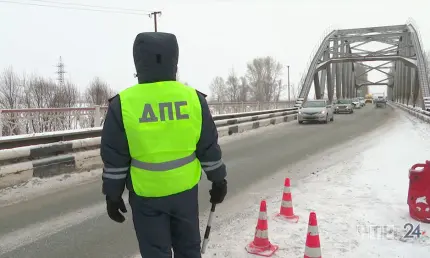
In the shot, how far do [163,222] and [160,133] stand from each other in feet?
1.96

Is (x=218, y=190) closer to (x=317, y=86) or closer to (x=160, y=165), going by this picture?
(x=160, y=165)

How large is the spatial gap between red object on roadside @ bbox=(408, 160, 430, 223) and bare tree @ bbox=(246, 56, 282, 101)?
8776cm

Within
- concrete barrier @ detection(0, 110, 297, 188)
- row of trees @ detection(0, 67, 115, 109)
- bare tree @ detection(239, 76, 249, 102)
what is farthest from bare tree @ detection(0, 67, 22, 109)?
bare tree @ detection(239, 76, 249, 102)

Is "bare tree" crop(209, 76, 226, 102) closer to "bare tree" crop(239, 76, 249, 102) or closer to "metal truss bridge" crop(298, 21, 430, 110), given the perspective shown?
"bare tree" crop(239, 76, 249, 102)

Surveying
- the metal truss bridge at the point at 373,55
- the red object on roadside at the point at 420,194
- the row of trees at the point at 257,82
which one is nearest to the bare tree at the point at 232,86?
the row of trees at the point at 257,82

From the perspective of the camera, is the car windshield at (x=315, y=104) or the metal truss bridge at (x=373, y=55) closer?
the car windshield at (x=315, y=104)

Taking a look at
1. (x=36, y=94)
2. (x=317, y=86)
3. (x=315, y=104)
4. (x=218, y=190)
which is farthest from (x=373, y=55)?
(x=218, y=190)

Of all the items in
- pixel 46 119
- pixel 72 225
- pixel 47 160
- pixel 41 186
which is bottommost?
pixel 72 225

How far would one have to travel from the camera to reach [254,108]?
1270 inches

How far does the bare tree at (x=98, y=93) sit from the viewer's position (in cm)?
2731

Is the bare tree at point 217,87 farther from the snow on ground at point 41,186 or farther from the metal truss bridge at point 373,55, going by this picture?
the snow on ground at point 41,186

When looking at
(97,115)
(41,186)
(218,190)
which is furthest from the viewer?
(97,115)

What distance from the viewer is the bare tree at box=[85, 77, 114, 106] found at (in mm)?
27312

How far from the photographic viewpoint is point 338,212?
4.88 m
